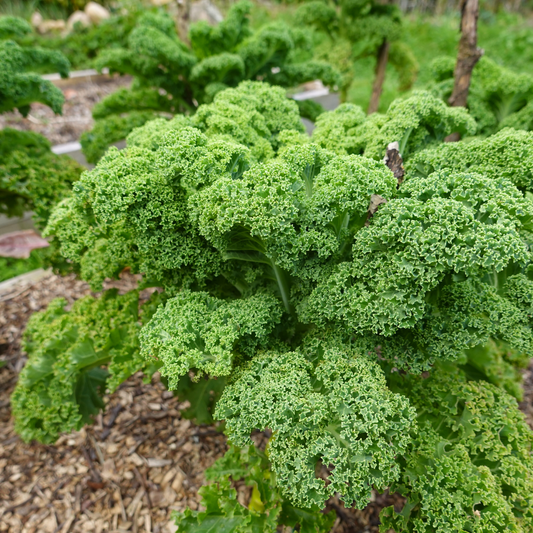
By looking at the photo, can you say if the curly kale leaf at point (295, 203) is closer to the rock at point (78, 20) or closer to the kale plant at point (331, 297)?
the kale plant at point (331, 297)

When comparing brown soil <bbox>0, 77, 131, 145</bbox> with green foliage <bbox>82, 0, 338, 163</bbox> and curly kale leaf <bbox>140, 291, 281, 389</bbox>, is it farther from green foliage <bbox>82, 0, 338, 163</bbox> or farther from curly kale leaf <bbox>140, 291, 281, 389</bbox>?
curly kale leaf <bbox>140, 291, 281, 389</bbox>

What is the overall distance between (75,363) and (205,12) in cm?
1213

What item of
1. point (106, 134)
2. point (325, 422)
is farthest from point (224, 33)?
point (325, 422)

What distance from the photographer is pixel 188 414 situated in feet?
9.84

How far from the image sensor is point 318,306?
2.11 meters

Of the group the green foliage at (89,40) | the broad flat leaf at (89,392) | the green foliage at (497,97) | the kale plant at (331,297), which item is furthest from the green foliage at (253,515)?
the green foliage at (89,40)

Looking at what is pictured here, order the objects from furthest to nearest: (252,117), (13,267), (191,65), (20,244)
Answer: (13,267)
(20,244)
(191,65)
(252,117)

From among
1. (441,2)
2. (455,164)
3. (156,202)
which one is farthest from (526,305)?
(441,2)

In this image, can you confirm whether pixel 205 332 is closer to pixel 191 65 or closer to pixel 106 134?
pixel 106 134

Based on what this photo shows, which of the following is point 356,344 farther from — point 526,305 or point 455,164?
point 455,164

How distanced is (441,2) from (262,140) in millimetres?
14383

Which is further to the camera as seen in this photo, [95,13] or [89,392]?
[95,13]

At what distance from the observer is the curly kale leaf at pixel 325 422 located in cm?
176

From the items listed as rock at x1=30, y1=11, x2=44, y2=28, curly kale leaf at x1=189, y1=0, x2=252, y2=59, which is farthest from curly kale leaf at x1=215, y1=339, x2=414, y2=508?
rock at x1=30, y1=11, x2=44, y2=28
